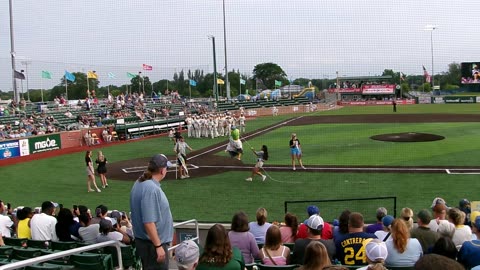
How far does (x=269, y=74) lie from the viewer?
84438mm

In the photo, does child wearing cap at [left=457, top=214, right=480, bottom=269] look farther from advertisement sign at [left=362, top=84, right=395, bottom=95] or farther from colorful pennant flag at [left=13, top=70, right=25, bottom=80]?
advertisement sign at [left=362, top=84, right=395, bottom=95]

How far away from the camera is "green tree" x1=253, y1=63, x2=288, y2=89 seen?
83.2 metres

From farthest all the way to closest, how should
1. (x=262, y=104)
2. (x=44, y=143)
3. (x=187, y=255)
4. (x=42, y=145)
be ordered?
1. (x=262, y=104)
2. (x=44, y=143)
3. (x=42, y=145)
4. (x=187, y=255)

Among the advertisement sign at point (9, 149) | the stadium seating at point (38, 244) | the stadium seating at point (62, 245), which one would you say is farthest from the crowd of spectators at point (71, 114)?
the stadium seating at point (62, 245)

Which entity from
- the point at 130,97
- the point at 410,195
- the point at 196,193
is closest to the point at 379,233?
the point at 410,195

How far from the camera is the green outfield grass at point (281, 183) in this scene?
14.5 metres

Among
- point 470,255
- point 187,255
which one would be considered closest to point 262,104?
point 470,255

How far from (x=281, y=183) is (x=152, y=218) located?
12587mm

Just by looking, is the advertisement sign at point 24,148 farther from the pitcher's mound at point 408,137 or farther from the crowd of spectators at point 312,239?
the pitcher's mound at point 408,137

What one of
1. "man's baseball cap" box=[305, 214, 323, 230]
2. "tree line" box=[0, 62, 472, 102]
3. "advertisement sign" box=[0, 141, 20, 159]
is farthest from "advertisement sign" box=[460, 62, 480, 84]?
"man's baseball cap" box=[305, 214, 323, 230]

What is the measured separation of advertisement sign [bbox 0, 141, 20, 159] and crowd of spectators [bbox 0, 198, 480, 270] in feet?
58.0

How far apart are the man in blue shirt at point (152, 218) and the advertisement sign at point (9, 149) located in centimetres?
2322

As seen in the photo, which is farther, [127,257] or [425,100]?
[425,100]

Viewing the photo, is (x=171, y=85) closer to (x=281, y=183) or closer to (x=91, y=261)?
(x=281, y=183)
